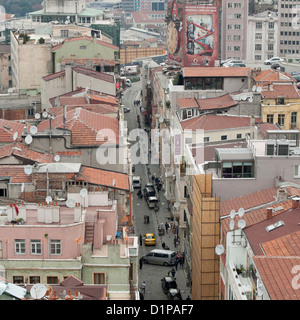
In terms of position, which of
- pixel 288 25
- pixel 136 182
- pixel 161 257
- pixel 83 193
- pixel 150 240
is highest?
pixel 83 193

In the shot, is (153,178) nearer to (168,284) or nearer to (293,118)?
(293,118)

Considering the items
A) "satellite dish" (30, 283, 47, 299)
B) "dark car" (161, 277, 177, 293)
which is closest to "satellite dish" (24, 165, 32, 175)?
"dark car" (161, 277, 177, 293)

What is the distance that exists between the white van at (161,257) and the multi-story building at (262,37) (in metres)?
113

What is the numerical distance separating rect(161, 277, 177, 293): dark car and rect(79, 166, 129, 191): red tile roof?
27.6 feet

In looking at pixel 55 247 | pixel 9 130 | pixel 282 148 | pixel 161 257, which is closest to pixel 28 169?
pixel 55 247

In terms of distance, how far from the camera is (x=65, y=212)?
44531 millimetres

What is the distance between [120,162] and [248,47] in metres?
120

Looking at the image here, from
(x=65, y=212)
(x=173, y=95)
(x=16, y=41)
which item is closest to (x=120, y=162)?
(x=65, y=212)

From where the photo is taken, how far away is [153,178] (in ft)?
315

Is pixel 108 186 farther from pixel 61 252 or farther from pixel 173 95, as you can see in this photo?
pixel 173 95

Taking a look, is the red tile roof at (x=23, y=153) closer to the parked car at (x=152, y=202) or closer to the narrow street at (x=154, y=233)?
the narrow street at (x=154, y=233)

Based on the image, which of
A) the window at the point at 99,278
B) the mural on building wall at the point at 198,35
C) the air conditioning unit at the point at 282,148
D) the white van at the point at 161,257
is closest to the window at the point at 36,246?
the window at the point at 99,278

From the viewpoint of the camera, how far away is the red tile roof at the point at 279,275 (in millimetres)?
33125

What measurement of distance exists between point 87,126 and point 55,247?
23.4 meters
